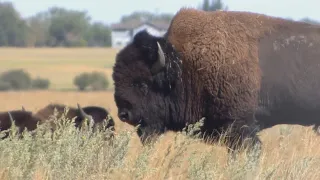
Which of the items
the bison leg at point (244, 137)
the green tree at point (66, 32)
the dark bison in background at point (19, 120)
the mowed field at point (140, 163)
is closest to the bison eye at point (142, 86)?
the bison leg at point (244, 137)

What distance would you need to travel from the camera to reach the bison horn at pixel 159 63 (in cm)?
986

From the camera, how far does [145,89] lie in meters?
10.1

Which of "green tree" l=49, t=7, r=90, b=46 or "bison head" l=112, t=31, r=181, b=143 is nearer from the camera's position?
"bison head" l=112, t=31, r=181, b=143

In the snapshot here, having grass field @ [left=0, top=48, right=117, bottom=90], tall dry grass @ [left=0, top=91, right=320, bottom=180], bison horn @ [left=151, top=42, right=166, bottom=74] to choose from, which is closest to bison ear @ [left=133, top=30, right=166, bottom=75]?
bison horn @ [left=151, top=42, right=166, bottom=74]

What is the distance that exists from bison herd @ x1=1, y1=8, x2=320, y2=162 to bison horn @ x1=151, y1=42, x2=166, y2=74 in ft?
0.04

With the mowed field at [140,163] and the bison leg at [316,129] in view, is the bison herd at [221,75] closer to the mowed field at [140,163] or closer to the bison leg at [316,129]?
the bison leg at [316,129]

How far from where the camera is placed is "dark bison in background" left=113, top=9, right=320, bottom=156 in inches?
374

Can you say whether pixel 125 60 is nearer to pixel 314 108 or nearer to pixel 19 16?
pixel 314 108

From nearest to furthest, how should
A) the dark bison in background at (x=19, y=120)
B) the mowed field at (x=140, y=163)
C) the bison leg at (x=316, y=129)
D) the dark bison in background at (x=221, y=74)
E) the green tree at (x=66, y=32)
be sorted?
the mowed field at (x=140, y=163), the dark bison in background at (x=221, y=74), the bison leg at (x=316, y=129), the dark bison in background at (x=19, y=120), the green tree at (x=66, y=32)

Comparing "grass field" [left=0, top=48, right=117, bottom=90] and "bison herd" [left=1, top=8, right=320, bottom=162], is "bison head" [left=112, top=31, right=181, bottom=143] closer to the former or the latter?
"bison herd" [left=1, top=8, right=320, bottom=162]

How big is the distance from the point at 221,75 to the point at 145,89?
1.10 m

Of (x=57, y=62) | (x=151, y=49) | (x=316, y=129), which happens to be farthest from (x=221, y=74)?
(x=57, y=62)

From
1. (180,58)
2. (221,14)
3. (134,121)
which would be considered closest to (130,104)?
(134,121)

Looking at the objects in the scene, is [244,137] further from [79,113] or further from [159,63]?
[79,113]
